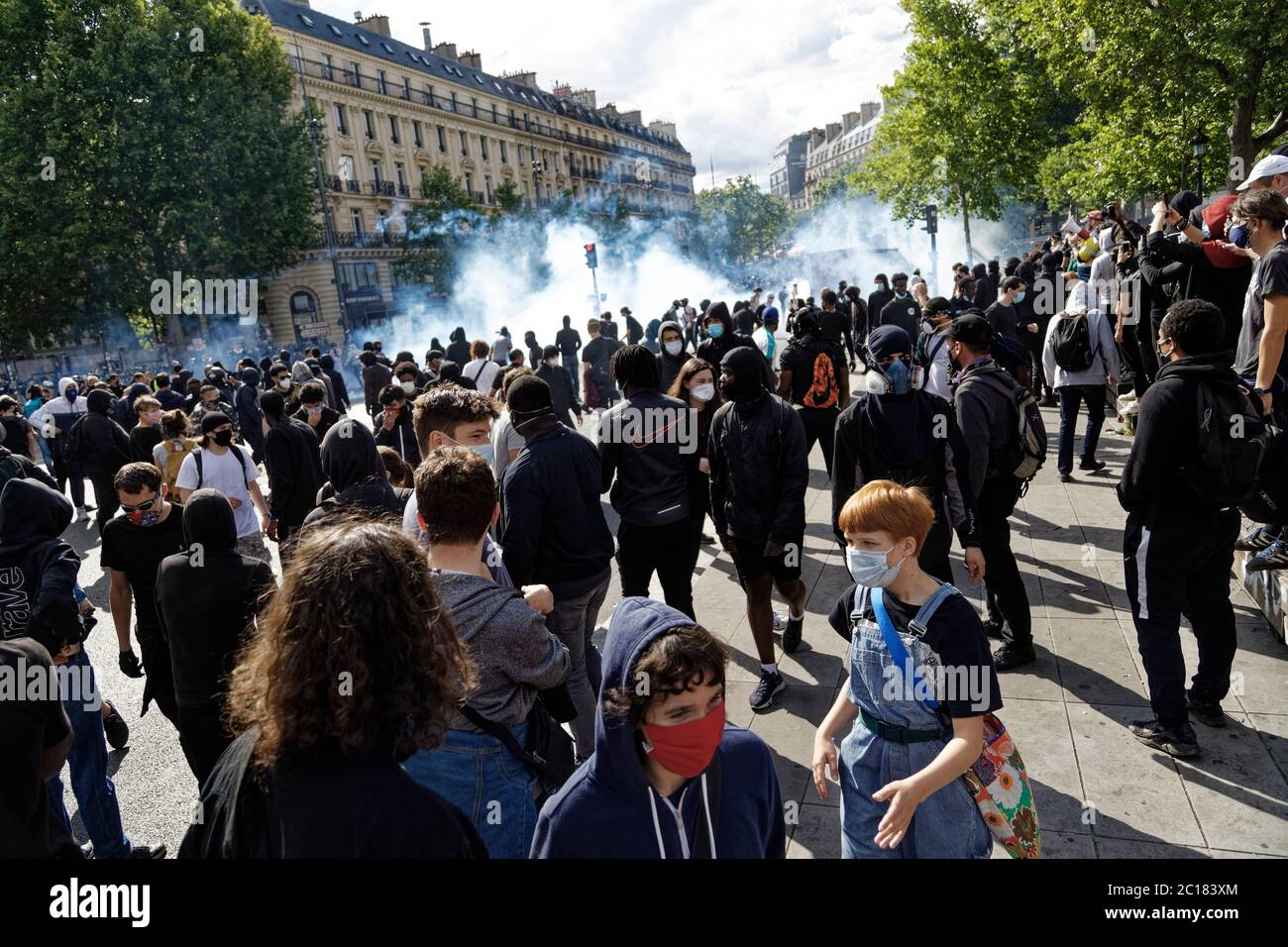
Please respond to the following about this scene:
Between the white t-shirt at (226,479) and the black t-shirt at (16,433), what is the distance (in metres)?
5.70

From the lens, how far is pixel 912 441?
4.22 meters

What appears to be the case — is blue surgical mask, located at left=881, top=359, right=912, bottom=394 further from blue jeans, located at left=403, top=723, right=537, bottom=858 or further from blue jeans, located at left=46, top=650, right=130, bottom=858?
blue jeans, located at left=46, top=650, right=130, bottom=858

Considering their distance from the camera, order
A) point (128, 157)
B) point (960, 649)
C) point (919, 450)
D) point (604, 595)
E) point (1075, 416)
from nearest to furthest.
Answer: point (960, 649) < point (919, 450) < point (604, 595) < point (1075, 416) < point (128, 157)

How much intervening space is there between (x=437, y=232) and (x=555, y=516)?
150ft

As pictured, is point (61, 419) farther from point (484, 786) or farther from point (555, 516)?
point (484, 786)

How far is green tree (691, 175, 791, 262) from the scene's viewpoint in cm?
11350

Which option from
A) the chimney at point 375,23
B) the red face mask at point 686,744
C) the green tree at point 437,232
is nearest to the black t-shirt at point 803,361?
the red face mask at point 686,744

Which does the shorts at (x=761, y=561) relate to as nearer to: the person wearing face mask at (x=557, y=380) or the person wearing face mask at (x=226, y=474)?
the person wearing face mask at (x=226, y=474)

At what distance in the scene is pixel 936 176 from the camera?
3616 centimetres

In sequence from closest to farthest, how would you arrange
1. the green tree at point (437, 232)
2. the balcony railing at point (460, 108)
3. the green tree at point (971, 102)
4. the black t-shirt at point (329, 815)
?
1. the black t-shirt at point (329, 815)
2. the green tree at point (971, 102)
3. the green tree at point (437, 232)
4. the balcony railing at point (460, 108)

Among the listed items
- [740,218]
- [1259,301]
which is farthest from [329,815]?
[740,218]

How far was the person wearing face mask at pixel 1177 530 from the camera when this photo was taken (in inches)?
140
